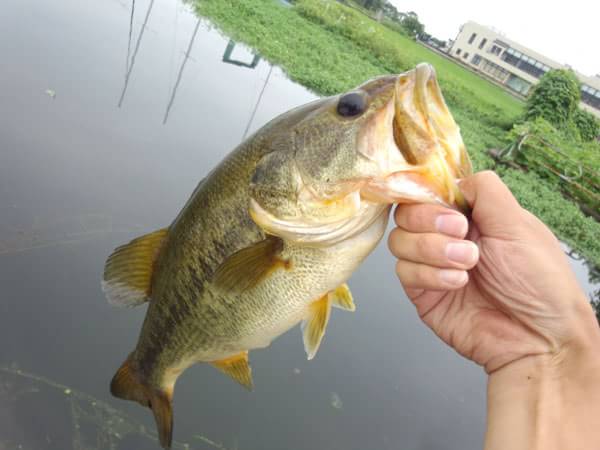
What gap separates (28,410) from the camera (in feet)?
6.60

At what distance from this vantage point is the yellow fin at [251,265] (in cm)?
132

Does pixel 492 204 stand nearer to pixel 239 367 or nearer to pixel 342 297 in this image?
pixel 342 297

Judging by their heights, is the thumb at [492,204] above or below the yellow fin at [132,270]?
above

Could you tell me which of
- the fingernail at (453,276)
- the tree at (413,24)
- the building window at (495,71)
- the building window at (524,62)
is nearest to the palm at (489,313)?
the fingernail at (453,276)

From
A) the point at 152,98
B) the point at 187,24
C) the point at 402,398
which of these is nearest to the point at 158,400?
the point at 402,398

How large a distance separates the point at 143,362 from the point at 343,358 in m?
1.51

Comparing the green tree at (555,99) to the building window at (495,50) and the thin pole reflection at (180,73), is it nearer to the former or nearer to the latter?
the thin pole reflection at (180,73)

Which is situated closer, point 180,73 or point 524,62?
point 180,73

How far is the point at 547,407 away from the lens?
1.28 meters

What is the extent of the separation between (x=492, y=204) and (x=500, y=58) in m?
70.1

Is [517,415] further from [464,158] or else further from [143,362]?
[143,362]

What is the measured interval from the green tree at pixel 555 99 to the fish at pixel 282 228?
21.7 m

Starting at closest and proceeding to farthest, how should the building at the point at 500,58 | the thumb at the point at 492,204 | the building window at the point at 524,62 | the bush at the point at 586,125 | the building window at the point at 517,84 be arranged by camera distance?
1. the thumb at the point at 492,204
2. the bush at the point at 586,125
3. the building window at the point at 517,84
4. the building at the point at 500,58
5. the building window at the point at 524,62

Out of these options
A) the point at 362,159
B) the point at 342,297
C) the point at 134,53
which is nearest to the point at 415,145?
the point at 362,159
